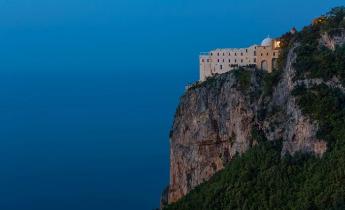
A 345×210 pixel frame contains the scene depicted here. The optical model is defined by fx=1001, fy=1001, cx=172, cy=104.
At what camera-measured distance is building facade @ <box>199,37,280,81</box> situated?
236 feet

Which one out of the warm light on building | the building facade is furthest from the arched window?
the warm light on building

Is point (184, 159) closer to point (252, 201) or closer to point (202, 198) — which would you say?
point (202, 198)

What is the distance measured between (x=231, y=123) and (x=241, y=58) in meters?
9.12

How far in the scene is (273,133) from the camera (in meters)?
63.0

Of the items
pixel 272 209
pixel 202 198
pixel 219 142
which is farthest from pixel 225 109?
pixel 272 209

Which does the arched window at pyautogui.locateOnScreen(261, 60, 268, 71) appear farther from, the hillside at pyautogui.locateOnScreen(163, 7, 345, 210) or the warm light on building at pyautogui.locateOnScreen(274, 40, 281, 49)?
the hillside at pyautogui.locateOnScreen(163, 7, 345, 210)

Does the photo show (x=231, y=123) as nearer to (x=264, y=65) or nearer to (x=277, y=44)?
(x=264, y=65)

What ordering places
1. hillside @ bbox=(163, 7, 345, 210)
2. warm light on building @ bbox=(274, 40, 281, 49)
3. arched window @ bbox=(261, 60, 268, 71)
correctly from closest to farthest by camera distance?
hillside @ bbox=(163, 7, 345, 210) < warm light on building @ bbox=(274, 40, 281, 49) < arched window @ bbox=(261, 60, 268, 71)

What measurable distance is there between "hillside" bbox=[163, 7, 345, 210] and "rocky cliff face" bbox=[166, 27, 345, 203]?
7 cm

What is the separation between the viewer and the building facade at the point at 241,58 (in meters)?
71.9

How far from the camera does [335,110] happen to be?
59.0 metres

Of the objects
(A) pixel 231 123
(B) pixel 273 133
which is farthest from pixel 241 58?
(B) pixel 273 133

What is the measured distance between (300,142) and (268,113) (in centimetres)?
532

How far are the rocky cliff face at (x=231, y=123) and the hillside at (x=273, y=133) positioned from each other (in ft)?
0.22
